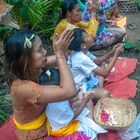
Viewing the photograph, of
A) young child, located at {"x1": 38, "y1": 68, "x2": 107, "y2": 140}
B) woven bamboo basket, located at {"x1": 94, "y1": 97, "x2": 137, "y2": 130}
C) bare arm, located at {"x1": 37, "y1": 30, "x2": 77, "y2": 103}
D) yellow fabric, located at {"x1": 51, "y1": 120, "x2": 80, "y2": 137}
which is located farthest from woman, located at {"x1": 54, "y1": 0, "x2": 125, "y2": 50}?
bare arm, located at {"x1": 37, "y1": 30, "x2": 77, "y2": 103}

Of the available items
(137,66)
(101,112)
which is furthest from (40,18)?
(101,112)

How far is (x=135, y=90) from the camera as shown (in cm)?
377

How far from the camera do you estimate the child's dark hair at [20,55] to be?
2170 mm

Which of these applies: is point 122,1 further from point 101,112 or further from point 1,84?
point 101,112

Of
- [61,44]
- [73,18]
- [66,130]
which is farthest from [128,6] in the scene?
[61,44]

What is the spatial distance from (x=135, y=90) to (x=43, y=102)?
1838mm

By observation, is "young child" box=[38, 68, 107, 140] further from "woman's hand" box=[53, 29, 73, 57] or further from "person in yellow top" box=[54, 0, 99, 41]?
"person in yellow top" box=[54, 0, 99, 41]

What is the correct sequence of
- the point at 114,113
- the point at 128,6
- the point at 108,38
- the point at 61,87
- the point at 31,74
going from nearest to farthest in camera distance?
the point at 61,87, the point at 31,74, the point at 114,113, the point at 108,38, the point at 128,6

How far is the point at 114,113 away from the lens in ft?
8.99

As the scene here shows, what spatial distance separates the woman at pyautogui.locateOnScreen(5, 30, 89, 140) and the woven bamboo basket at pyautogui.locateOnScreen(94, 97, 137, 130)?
0.55 metres

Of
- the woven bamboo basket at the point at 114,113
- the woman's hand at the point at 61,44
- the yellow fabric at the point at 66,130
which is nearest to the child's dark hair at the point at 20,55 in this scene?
the woman's hand at the point at 61,44

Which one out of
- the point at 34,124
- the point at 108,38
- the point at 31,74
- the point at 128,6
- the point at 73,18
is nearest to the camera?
the point at 31,74

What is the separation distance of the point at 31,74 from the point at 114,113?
0.85m

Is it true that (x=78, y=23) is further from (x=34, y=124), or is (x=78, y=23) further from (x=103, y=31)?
(x=34, y=124)
